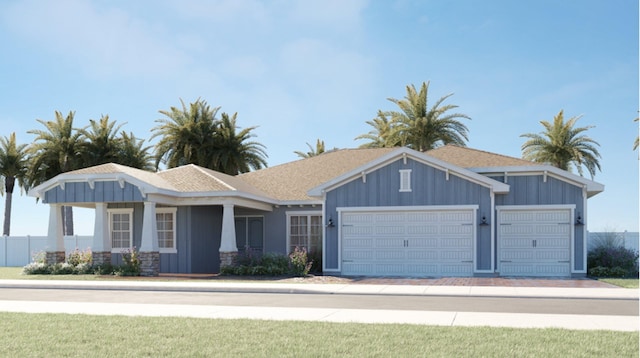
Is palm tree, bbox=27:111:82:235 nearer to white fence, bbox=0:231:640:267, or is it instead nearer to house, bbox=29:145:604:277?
white fence, bbox=0:231:640:267

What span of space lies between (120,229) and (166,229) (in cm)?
240

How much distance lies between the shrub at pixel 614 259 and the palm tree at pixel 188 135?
28.7 metres

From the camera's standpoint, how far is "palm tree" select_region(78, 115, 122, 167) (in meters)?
48.1

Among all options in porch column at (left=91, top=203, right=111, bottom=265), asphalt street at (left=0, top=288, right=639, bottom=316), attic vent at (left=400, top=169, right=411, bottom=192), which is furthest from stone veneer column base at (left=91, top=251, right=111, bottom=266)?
attic vent at (left=400, top=169, right=411, bottom=192)

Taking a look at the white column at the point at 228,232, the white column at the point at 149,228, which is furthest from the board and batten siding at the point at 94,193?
the white column at the point at 228,232

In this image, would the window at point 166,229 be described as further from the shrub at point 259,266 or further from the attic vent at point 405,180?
the attic vent at point 405,180

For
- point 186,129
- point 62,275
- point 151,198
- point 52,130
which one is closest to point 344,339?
point 151,198

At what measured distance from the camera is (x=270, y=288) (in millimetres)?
20250

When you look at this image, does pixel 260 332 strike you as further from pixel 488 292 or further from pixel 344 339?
pixel 488 292

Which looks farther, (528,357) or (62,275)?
(62,275)

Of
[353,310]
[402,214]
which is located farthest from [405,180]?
[353,310]

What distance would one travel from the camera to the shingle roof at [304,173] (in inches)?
1219

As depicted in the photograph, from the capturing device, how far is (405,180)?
2580 centimetres

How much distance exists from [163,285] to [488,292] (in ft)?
32.5
